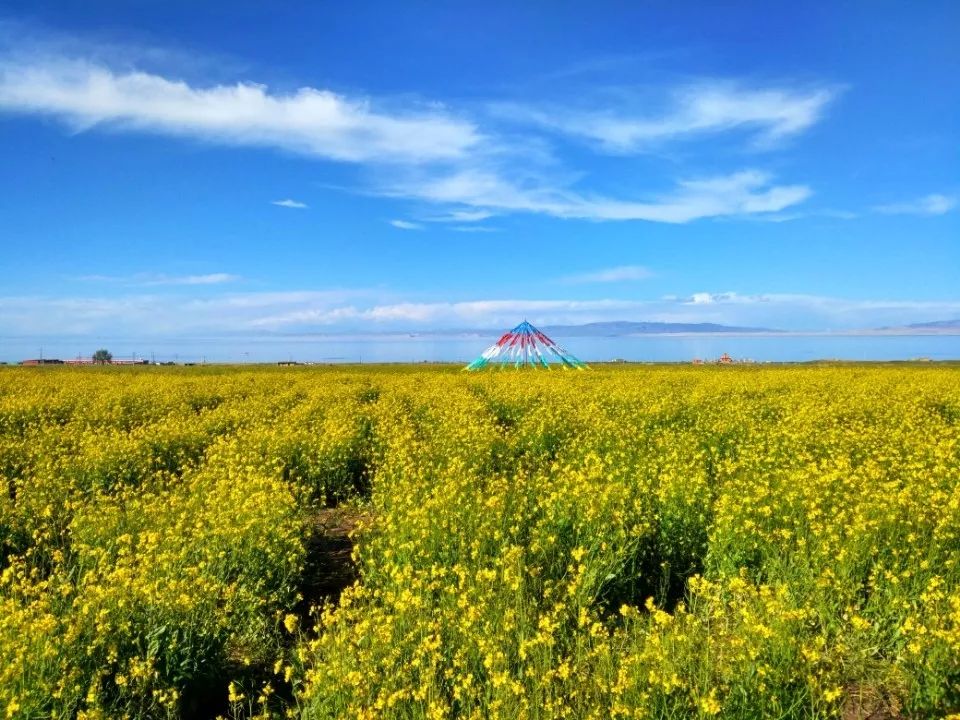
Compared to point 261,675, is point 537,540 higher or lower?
higher

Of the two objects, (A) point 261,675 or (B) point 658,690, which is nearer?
(B) point 658,690

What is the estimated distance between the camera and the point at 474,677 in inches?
183

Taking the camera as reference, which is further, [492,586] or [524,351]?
[524,351]

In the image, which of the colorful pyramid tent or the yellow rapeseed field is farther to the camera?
the colorful pyramid tent

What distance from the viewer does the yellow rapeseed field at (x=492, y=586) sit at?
4238 millimetres

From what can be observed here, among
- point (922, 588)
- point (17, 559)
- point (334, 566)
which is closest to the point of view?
point (922, 588)

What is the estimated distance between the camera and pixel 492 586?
18.0ft

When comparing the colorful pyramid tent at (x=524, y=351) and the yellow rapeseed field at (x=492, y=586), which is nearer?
the yellow rapeseed field at (x=492, y=586)

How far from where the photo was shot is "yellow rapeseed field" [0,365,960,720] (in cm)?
424

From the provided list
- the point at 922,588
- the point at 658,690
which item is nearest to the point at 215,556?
the point at 658,690

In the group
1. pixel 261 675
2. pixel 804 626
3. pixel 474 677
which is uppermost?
pixel 804 626

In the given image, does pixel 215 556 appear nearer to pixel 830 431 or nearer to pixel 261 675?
pixel 261 675

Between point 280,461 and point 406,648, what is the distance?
25.3 ft

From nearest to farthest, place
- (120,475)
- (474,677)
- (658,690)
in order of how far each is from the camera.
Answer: (658,690) → (474,677) → (120,475)
